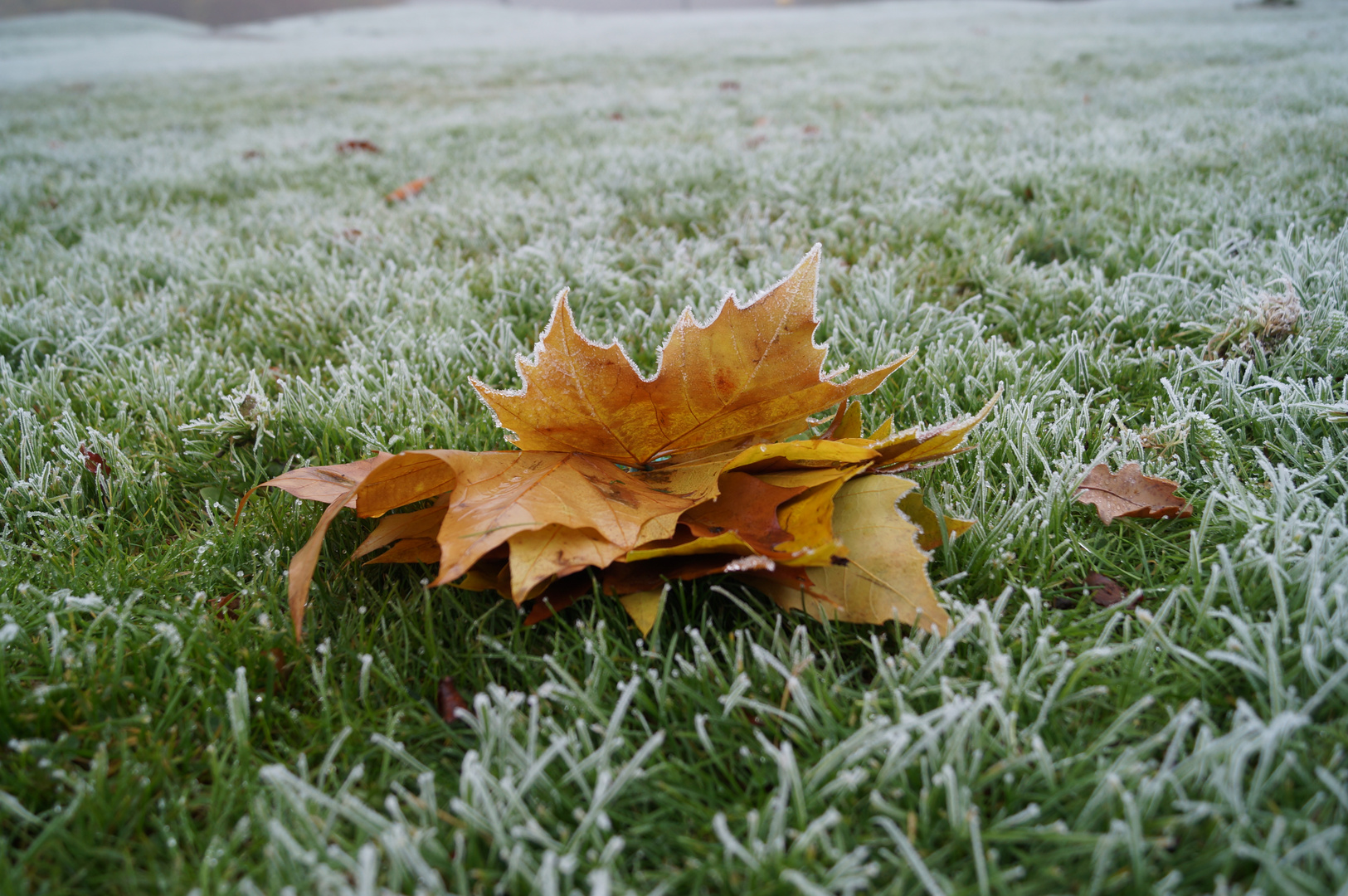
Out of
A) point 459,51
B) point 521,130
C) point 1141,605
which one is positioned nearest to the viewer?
point 1141,605

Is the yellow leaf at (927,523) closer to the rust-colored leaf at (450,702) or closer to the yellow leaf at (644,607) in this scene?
the yellow leaf at (644,607)

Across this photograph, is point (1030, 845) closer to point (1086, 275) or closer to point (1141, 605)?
point (1141, 605)

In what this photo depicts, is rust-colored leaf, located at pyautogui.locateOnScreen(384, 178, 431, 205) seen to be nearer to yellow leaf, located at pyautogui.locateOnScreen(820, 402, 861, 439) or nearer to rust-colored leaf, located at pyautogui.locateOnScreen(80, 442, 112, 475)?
rust-colored leaf, located at pyautogui.locateOnScreen(80, 442, 112, 475)

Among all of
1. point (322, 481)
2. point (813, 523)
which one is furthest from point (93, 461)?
point (813, 523)

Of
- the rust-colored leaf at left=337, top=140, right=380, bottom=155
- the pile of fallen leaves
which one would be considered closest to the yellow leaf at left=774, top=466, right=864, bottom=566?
the pile of fallen leaves

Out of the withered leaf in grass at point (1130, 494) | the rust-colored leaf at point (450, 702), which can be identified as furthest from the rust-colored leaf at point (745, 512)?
the withered leaf in grass at point (1130, 494)

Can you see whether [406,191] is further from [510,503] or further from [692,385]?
[510,503]

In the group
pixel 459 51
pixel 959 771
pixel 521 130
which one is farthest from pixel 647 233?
pixel 459 51
